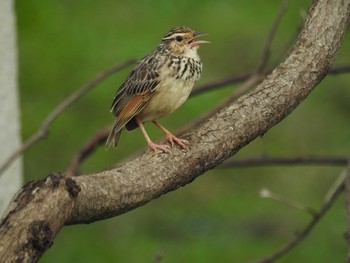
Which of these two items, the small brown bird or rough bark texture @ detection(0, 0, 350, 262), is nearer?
rough bark texture @ detection(0, 0, 350, 262)

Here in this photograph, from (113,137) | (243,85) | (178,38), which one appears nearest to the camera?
(113,137)

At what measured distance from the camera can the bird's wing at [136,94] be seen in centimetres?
693

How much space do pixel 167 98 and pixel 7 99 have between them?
201 centimetres

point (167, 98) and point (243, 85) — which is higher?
point (167, 98)

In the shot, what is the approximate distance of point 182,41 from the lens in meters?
7.34

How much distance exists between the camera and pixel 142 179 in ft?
16.3

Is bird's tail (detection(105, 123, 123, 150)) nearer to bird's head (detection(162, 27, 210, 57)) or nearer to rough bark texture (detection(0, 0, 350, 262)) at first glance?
bird's head (detection(162, 27, 210, 57))

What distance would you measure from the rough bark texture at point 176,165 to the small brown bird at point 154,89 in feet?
4.37

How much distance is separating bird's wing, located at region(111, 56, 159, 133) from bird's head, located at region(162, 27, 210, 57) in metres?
0.25

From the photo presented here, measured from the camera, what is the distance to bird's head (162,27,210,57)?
23.9 ft

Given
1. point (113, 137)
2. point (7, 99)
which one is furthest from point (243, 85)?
point (113, 137)

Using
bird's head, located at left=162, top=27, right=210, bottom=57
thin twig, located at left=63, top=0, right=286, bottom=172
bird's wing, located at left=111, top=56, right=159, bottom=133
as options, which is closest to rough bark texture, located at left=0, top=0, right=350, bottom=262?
bird's wing, located at left=111, top=56, right=159, bottom=133

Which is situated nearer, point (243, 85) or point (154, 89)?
point (154, 89)

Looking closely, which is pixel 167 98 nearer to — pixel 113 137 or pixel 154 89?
pixel 154 89
